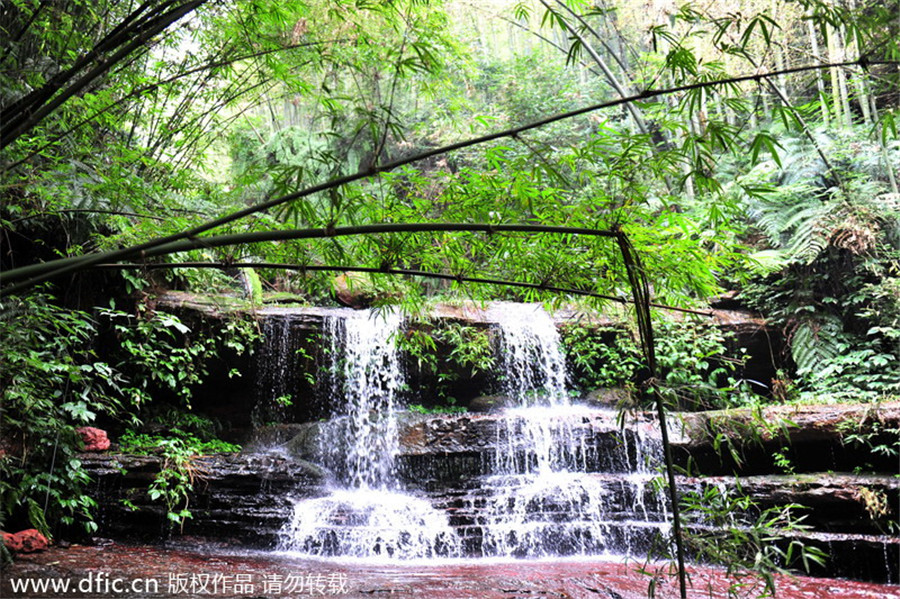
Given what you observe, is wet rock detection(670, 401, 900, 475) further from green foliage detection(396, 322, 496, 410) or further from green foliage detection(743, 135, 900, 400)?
green foliage detection(396, 322, 496, 410)

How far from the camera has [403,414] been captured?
286 inches

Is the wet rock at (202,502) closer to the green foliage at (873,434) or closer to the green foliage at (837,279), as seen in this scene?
the green foliage at (873,434)

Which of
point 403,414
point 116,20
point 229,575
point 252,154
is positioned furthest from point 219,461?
point 252,154

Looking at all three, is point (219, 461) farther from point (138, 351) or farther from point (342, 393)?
point (342, 393)

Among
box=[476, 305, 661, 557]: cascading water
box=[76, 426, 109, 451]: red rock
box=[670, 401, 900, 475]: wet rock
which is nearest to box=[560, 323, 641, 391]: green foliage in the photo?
box=[476, 305, 661, 557]: cascading water

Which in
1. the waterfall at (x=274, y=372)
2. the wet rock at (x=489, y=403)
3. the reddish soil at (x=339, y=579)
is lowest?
the reddish soil at (x=339, y=579)

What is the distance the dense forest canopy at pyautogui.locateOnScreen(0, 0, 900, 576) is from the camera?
1.61 m

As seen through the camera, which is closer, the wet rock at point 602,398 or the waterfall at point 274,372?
the waterfall at point 274,372

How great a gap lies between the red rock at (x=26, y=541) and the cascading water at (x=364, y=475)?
5.76ft

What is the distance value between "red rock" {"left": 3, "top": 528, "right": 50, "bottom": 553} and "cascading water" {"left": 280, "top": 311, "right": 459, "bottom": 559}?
176cm

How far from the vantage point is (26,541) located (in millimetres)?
3887

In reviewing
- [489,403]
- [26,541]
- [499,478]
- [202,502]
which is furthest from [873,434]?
[26,541]

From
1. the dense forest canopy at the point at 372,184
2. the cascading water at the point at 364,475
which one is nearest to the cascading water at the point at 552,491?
the cascading water at the point at 364,475

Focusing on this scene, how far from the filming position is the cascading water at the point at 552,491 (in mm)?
4840
